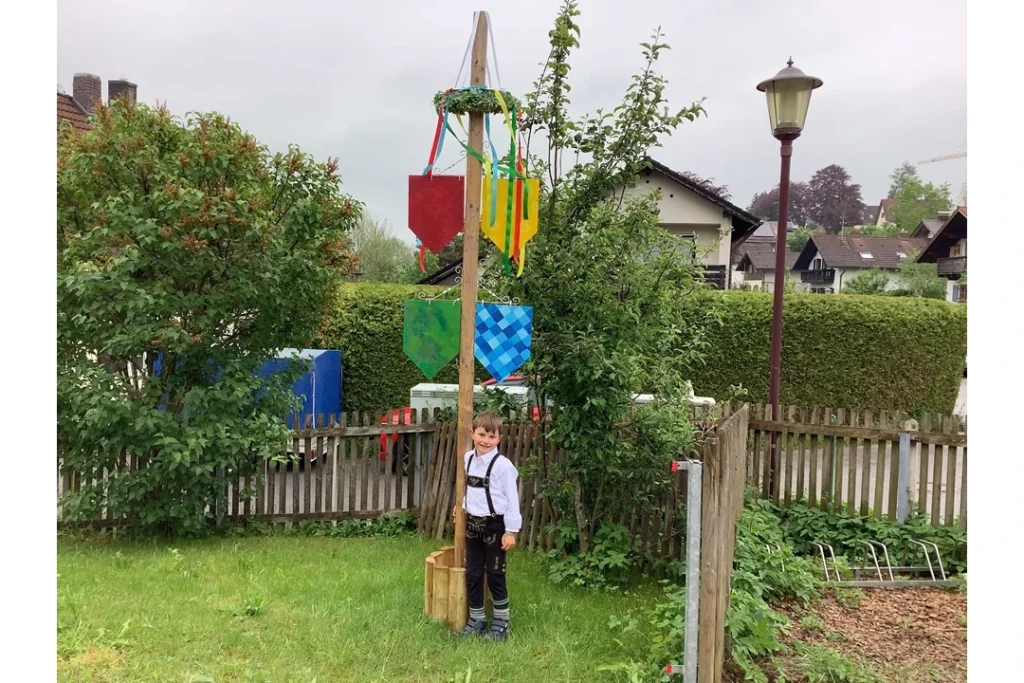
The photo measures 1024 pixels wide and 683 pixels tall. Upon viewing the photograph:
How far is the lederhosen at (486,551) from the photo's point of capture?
423 cm

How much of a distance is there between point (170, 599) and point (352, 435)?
103 inches

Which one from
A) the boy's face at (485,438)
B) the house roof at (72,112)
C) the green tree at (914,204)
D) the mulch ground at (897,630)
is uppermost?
the green tree at (914,204)

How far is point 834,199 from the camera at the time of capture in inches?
3378

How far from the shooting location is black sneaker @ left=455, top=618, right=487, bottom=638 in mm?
4211

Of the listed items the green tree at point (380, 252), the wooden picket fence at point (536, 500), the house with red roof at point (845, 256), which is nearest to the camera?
the wooden picket fence at point (536, 500)

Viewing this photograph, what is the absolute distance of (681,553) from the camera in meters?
5.70

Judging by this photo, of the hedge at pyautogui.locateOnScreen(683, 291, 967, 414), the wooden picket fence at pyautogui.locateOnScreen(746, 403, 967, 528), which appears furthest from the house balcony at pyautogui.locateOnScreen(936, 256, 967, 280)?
the wooden picket fence at pyautogui.locateOnScreen(746, 403, 967, 528)

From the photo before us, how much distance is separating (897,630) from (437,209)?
390cm

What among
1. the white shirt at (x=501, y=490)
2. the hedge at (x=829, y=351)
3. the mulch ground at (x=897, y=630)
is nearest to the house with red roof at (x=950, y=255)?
the hedge at (x=829, y=351)

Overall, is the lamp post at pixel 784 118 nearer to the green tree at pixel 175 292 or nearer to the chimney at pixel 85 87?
the green tree at pixel 175 292

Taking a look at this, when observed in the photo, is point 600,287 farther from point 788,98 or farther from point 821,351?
point 821,351

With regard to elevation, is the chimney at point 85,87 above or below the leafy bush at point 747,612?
above

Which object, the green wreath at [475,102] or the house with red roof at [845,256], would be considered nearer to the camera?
the green wreath at [475,102]
